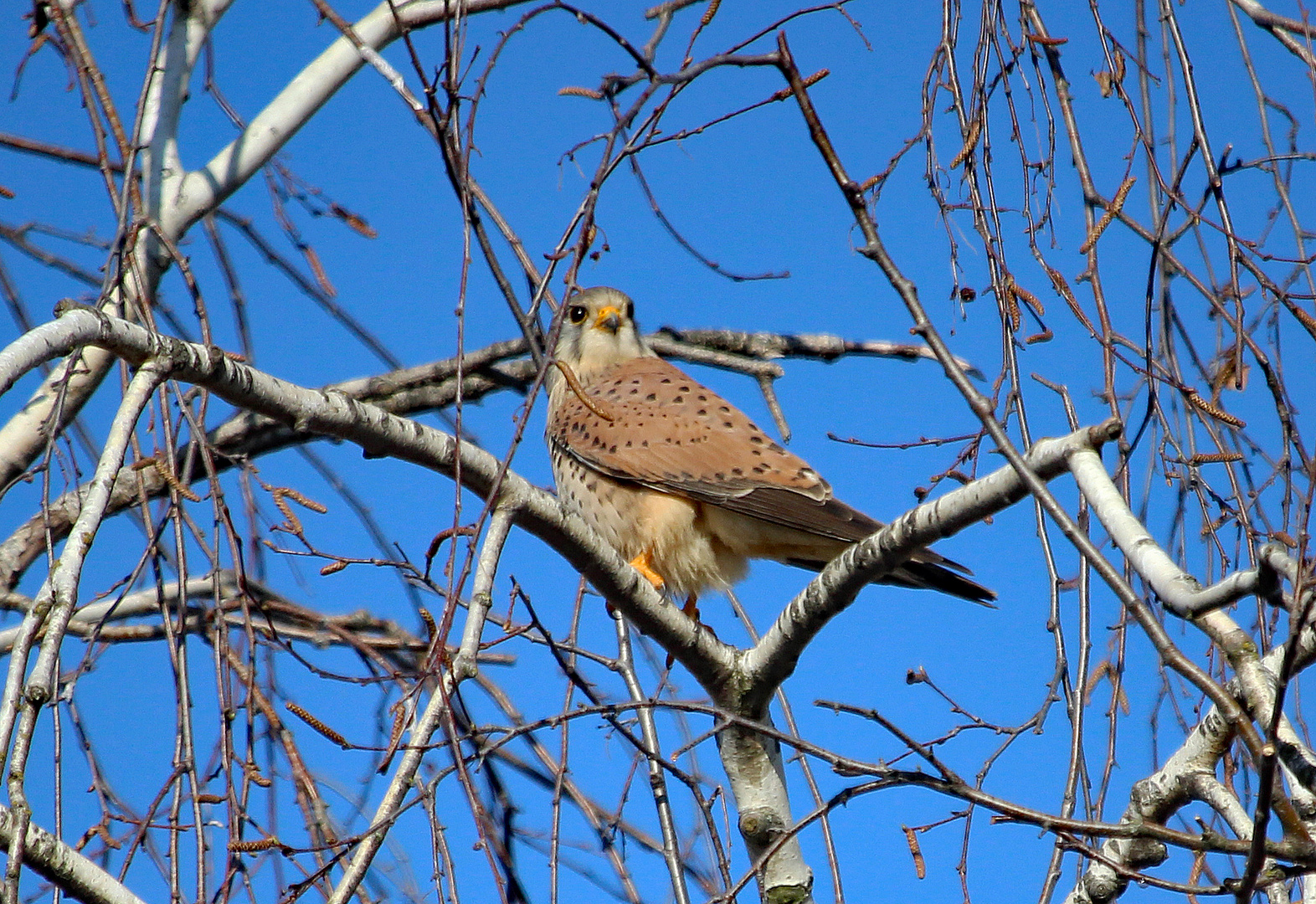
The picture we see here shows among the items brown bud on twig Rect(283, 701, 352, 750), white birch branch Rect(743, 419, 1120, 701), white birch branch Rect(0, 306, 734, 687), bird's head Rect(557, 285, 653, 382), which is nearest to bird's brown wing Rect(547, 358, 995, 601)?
bird's head Rect(557, 285, 653, 382)

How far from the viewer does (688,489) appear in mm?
4082

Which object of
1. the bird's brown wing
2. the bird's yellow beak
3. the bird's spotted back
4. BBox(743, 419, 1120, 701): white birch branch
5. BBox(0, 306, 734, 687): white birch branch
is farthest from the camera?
the bird's yellow beak

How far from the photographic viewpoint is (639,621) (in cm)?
301

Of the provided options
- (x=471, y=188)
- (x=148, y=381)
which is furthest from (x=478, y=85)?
(x=148, y=381)

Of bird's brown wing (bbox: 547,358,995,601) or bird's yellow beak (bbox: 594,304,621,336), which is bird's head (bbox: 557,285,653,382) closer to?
bird's yellow beak (bbox: 594,304,621,336)

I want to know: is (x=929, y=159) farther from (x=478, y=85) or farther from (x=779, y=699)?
(x=779, y=699)

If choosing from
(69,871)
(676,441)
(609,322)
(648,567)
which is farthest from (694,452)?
(69,871)

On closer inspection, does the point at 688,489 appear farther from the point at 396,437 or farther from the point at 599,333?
the point at 396,437

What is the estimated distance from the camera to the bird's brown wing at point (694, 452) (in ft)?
12.7

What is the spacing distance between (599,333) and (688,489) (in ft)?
3.78

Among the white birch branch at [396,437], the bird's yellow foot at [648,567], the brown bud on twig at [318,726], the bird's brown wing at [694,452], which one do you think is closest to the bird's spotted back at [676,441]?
the bird's brown wing at [694,452]

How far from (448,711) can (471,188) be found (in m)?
1.10

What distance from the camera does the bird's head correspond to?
498cm

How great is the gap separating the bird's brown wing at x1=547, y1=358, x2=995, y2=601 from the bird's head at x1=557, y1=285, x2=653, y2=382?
22 cm
